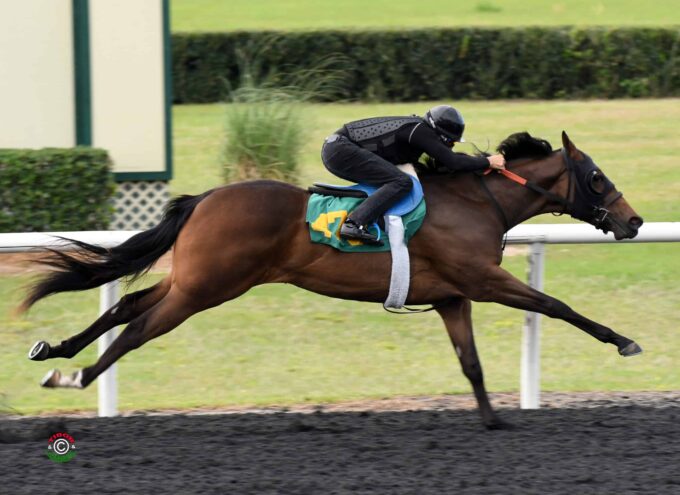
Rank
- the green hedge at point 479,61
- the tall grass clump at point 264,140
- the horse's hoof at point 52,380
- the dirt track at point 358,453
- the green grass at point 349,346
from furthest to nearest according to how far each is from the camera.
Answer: the green hedge at point 479,61
the tall grass clump at point 264,140
the green grass at point 349,346
the horse's hoof at point 52,380
the dirt track at point 358,453

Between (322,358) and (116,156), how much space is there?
11.7 feet

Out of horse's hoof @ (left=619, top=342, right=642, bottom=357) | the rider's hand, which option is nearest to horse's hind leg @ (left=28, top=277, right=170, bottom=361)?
the rider's hand

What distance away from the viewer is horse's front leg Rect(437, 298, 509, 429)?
20.0 ft

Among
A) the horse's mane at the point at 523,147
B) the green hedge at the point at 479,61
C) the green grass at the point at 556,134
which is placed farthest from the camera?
the green hedge at the point at 479,61

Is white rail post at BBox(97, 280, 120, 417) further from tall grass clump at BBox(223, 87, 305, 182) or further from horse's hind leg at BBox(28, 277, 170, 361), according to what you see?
tall grass clump at BBox(223, 87, 305, 182)

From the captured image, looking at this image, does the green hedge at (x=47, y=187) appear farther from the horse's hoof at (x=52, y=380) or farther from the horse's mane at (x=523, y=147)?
the horse's mane at (x=523, y=147)

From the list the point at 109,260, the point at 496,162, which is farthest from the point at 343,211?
the point at 109,260

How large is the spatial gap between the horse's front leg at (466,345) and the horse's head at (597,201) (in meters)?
0.76

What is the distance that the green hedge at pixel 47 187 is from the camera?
9656mm

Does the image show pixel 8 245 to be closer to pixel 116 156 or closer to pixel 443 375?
pixel 443 375

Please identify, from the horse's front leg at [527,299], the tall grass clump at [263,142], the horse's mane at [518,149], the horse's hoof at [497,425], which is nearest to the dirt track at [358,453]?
the horse's hoof at [497,425]

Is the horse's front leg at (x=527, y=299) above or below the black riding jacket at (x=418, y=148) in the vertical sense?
below

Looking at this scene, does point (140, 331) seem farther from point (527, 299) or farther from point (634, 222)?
point (634, 222)

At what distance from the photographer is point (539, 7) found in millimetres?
26359
